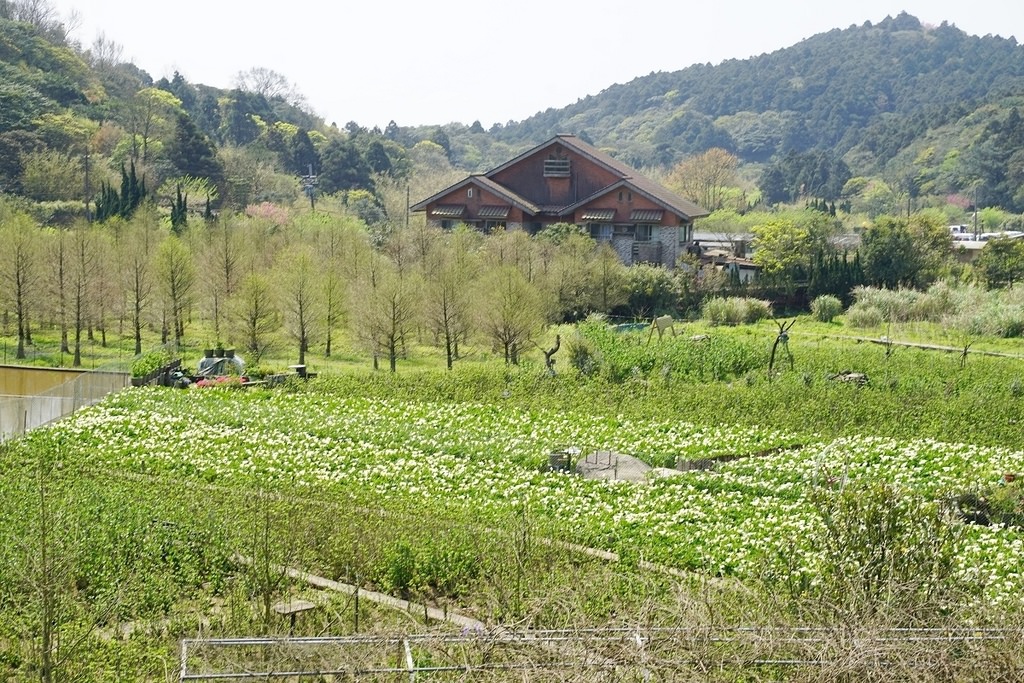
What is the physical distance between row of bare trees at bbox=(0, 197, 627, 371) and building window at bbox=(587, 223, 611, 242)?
5.38m

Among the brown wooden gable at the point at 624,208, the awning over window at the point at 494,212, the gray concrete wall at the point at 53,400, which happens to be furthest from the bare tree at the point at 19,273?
the brown wooden gable at the point at 624,208

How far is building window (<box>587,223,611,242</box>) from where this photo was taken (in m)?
44.2

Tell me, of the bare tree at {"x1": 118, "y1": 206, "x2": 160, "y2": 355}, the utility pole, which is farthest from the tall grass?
the utility pole

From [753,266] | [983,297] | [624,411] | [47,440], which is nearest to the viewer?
[47,440]

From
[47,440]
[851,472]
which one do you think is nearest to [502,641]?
[851,472]

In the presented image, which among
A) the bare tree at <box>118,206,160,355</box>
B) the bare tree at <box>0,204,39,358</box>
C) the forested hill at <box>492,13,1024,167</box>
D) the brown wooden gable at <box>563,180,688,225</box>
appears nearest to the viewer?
the bare tree at <box>0,204,39,358</box>

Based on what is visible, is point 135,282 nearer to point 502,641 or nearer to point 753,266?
point 753,266

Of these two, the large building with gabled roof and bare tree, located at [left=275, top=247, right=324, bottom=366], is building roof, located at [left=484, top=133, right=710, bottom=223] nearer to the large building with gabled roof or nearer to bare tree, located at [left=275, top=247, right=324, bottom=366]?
the large building with gabled roof

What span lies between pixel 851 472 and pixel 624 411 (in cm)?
593

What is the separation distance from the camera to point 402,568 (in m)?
12.4

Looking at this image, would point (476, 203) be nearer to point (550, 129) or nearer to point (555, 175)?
point (555, 175)

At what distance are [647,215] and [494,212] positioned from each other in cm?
590

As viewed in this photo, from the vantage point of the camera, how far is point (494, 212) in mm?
45000

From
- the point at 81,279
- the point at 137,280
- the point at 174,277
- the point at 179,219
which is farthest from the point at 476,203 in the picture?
the point at 81,279
